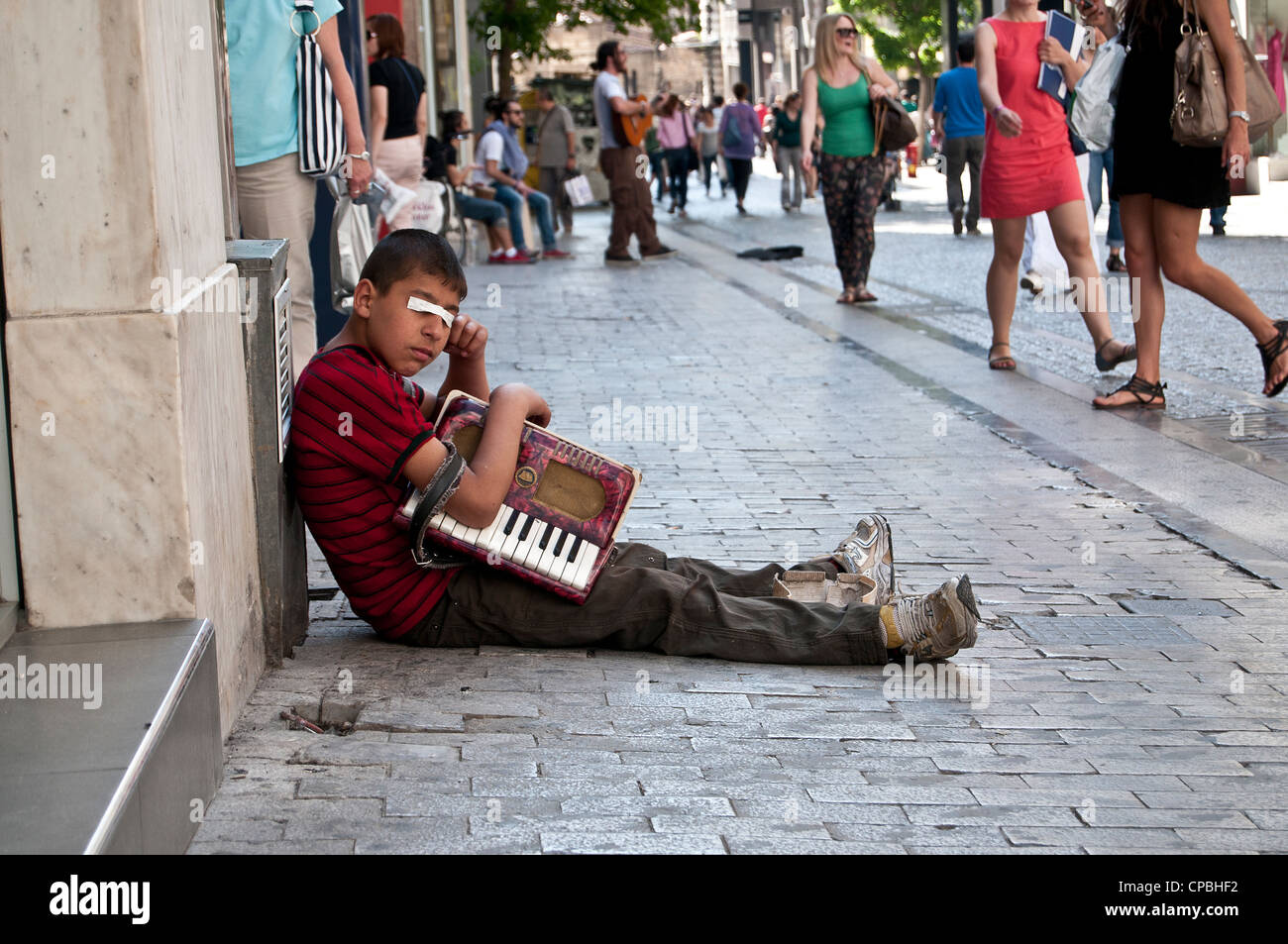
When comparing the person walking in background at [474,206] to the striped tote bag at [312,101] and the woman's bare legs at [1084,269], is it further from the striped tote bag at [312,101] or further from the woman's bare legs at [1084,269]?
the striped tote bag at [312,101]

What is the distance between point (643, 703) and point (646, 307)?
8521mm

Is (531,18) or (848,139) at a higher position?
(531,18)

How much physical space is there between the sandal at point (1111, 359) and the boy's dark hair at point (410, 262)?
4802 millimetres

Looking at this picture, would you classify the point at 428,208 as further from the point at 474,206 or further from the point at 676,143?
the point at 676,143

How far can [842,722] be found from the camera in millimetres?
3436

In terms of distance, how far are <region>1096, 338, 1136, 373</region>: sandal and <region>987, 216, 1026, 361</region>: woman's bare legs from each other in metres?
0.55

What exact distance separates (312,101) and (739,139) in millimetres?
20050

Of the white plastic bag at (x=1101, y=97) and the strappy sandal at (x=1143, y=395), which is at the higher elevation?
the white plastic bag at (x=1101, y=97)

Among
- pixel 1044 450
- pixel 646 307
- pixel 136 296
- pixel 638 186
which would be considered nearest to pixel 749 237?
pixel 638 186

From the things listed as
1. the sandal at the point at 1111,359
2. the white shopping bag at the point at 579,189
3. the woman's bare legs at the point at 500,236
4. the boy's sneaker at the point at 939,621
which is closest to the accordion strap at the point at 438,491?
the boy's sneaker at the point at 939,621

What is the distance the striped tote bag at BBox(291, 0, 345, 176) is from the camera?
6078 mm

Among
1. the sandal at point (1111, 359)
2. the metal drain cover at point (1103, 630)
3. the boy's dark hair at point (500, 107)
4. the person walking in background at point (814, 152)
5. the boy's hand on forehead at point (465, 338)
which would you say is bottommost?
the metal drain cover at point (1103, 630)

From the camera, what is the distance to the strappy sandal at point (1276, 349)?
22.0ft

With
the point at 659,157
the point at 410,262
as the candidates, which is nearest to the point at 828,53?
the point at 410,262
